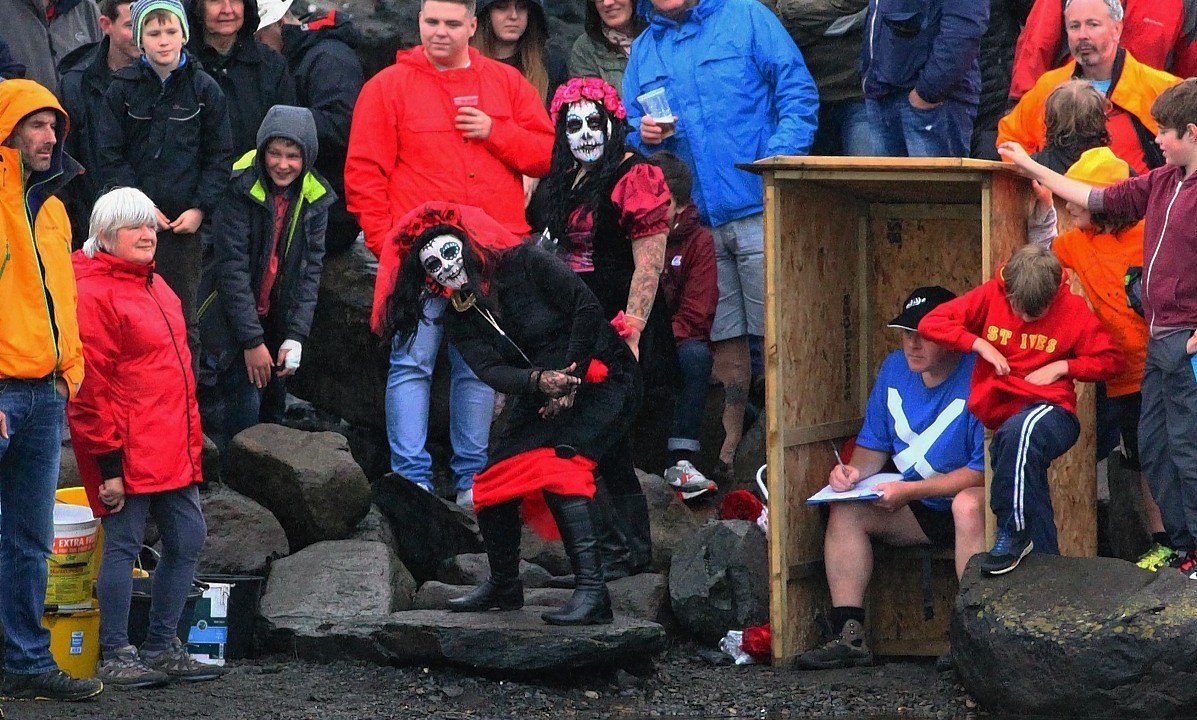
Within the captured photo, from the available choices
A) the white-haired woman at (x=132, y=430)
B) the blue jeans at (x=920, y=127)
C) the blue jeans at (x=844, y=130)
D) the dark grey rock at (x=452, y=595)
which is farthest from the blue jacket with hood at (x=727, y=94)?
the white-haired woman at (x=132, y=430)

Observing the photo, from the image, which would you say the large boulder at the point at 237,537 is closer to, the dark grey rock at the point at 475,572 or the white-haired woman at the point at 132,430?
the dark grey rock at the point at 475,572

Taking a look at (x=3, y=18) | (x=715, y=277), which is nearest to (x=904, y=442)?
(x=715, y=277)

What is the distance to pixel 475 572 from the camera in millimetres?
9656

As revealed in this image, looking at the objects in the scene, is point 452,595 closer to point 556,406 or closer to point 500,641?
point 500,641

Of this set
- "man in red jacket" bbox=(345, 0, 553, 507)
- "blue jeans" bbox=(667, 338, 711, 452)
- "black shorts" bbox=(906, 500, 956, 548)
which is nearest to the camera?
"black shorts" bbox=(906, 500, 956, 548)

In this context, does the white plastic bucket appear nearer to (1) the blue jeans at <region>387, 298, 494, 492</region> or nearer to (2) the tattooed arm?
(1) the blue jeans at <region>387, 298, 494, 492</region>

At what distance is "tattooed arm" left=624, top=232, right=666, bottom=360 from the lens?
29.9ft

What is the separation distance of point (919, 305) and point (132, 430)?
12.0ft

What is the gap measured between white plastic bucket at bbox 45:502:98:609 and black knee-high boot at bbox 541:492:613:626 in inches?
82.6

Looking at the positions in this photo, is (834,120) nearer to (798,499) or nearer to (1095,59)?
(1095,59)

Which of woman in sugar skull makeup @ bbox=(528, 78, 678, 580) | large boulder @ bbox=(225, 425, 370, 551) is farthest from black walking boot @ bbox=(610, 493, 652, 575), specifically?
large boulder @ bbox=(225, 425, 370, 551)

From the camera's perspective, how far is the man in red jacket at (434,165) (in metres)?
9.97

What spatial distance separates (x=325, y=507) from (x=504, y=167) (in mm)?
2086

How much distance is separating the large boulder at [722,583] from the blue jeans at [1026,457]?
5.19ft
